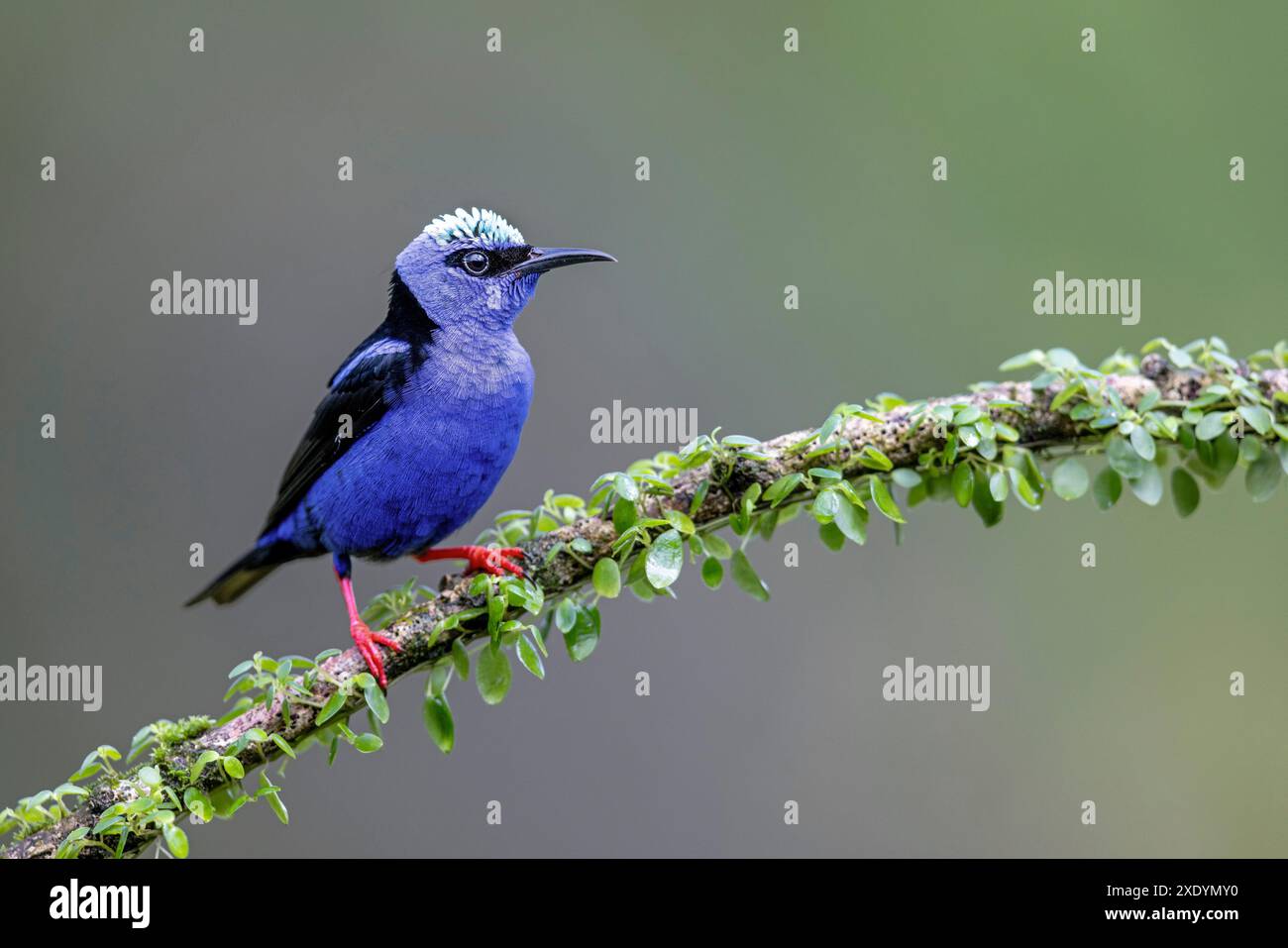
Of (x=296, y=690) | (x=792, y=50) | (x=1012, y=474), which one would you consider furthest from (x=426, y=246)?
(x=792, y=50)

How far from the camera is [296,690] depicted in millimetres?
3008

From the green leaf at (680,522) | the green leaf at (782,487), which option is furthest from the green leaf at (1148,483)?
the green leaf at (680,522)

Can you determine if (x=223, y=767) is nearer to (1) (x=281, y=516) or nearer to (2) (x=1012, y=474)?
(1) (x=281, y=516)

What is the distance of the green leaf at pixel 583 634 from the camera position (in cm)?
300

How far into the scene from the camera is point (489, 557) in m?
3.44

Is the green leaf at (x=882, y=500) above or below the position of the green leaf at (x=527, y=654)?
above

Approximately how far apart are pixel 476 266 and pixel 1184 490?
232 cm

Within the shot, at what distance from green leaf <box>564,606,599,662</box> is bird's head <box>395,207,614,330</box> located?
1.42m

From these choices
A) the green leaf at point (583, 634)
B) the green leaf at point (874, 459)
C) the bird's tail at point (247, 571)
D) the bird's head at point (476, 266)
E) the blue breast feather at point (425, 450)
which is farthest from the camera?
the bird's tail at point (247, 571)

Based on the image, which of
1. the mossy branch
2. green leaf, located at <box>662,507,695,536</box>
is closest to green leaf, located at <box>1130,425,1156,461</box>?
the mossy branch

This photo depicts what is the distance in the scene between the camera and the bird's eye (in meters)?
4.24

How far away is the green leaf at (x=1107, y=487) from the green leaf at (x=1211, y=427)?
0.23 metres

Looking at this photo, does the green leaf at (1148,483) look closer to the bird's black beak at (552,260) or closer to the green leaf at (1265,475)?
the green leaf at (1265,475)
